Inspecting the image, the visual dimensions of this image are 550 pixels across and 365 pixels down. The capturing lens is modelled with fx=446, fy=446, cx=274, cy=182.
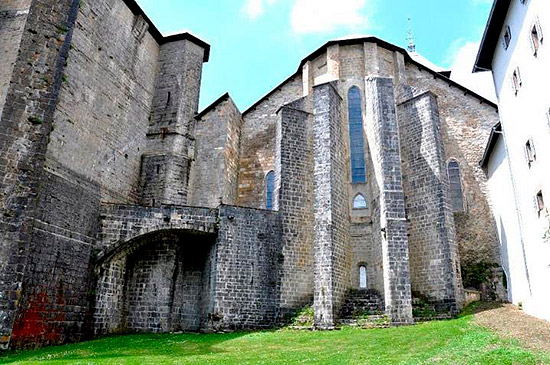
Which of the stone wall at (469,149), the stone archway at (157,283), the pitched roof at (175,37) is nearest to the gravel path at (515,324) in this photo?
the stone wall at (469,149)

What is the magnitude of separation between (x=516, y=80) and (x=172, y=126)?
14.2 m

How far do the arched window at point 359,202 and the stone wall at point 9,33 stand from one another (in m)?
13.1

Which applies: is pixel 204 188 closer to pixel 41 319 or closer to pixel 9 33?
pixel 41 319

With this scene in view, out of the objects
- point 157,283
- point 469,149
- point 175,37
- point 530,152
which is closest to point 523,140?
point 530,152

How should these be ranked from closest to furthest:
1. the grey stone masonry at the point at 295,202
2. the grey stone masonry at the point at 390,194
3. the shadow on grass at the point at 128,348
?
the shadow on grass at the point at 128,348 → the grey stone masonry at the point at 390,194 → the grey stone masonry at the point at 295,202

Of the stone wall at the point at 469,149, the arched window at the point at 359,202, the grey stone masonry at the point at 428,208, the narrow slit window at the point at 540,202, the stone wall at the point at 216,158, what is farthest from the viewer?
the stone wall at the point at 216,158

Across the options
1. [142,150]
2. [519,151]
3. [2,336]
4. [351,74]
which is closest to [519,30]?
[519,151]

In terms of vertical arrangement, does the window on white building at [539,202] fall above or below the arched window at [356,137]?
below

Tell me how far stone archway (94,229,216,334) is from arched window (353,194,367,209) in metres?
6.09

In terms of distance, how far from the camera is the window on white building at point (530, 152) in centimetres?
1324

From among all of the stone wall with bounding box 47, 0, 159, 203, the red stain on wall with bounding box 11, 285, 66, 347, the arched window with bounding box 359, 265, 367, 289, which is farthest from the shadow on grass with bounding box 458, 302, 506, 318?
the stone wall with bounding box 47, 0, 159, 203

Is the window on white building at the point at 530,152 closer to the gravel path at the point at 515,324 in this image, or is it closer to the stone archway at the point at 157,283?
the gravel path at the point at 515,324

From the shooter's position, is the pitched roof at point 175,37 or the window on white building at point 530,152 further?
the pitched roof at point 175,37

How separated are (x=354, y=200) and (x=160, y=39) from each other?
1293 cm
